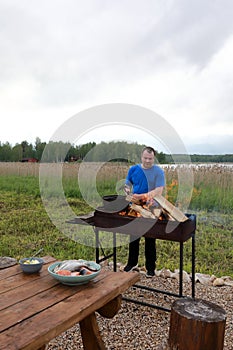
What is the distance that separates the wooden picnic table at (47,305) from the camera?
1.16m

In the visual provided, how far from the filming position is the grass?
3.89m

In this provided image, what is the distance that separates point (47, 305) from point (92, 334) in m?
0.57

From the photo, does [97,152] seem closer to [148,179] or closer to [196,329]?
[148,179]

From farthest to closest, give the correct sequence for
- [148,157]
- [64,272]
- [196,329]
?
[148,157] < [64,272] < [196,329]

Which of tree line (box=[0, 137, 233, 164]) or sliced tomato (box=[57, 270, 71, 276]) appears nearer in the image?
sliced tomato (box=[57, 270, 71, 276])

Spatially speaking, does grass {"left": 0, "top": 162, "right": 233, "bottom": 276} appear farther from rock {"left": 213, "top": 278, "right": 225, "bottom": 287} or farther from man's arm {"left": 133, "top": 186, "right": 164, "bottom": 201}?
man's arm {"left": 133, "top": 186, "right": 164, "bottom": 201}

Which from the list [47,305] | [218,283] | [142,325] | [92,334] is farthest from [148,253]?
[47,305]

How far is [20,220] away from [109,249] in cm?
221

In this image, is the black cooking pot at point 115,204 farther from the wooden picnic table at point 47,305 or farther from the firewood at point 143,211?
the wooden picnic table at point 47,305

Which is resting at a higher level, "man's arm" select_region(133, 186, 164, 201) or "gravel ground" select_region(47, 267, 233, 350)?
"man's arm" select_region(133, 186, 164, 201)

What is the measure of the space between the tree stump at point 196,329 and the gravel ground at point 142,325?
347mm

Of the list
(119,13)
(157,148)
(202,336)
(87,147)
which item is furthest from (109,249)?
(119,13)

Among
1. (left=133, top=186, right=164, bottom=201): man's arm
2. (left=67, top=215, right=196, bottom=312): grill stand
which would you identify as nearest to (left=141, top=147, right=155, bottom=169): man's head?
(left=133, top=186, right=164, bottom=201): man's arm

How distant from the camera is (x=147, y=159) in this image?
2.99m
